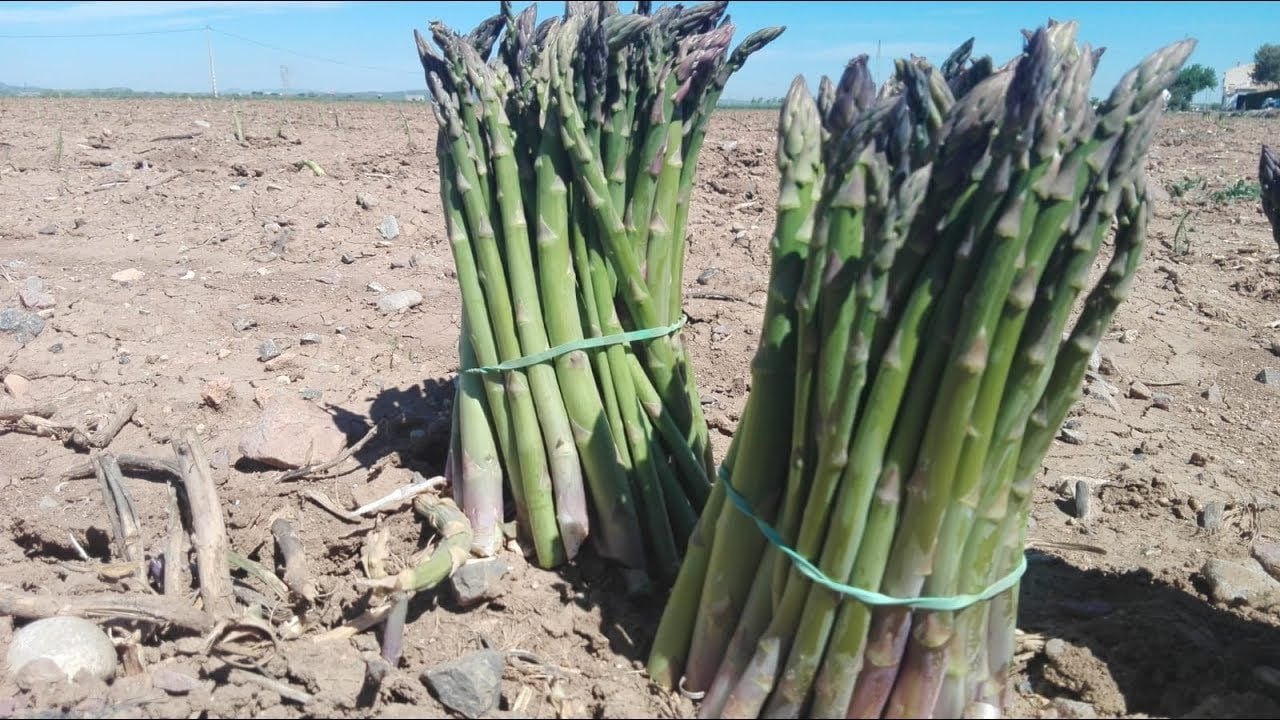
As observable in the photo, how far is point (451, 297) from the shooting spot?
5.64 m

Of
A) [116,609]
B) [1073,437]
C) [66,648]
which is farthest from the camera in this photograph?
[1073,437]

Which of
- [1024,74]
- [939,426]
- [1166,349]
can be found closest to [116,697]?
[939,426]

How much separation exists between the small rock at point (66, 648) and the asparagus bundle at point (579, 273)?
1045 millimetres

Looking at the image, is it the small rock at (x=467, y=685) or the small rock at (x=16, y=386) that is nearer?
the small rock at (x=467, y=685)

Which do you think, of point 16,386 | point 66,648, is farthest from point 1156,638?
point 16,386

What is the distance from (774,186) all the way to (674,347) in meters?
5.87

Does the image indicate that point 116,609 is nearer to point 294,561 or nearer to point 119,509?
point 294,561

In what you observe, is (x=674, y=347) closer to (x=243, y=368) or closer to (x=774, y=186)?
(x=243, y=368)

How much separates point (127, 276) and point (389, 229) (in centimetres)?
173

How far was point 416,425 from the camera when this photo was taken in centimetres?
384

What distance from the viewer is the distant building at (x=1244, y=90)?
54.4 m

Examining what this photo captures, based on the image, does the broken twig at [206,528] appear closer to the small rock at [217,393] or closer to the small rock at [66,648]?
the small rock at [66,648]

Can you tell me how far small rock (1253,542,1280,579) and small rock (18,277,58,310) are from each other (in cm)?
573

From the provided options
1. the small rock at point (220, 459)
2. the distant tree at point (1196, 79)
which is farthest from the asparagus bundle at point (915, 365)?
the distant tree at point (1196, 79)
